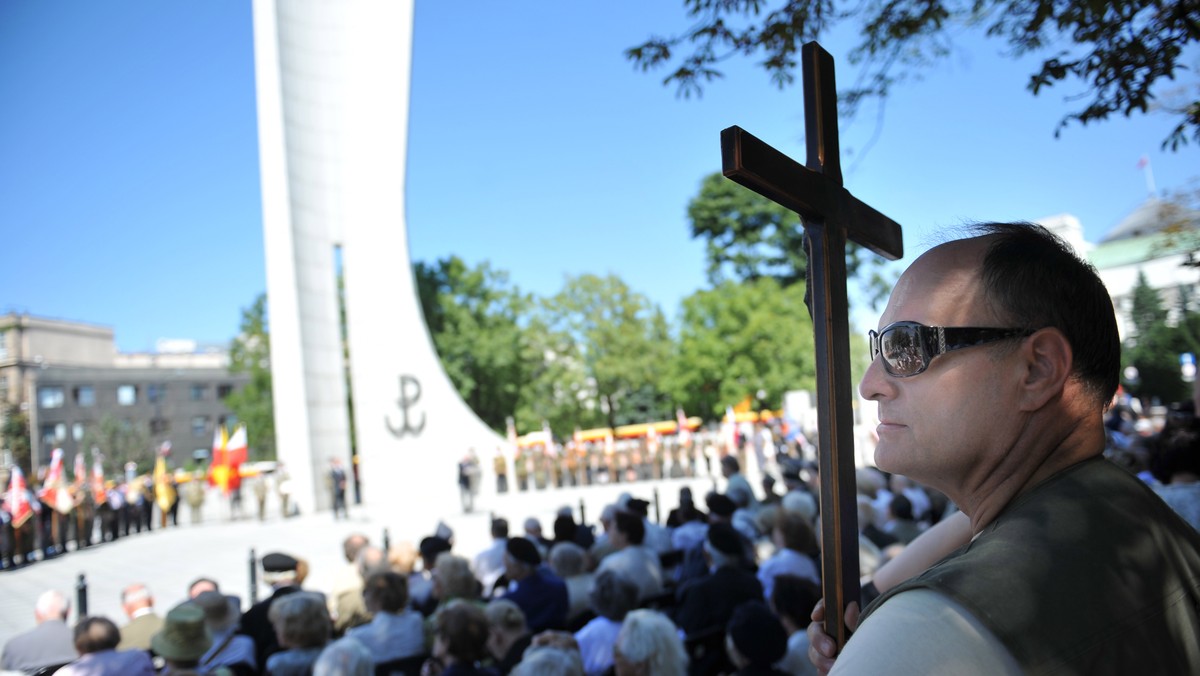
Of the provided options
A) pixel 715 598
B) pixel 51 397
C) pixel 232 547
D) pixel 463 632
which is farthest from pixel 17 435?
pixel 715 598

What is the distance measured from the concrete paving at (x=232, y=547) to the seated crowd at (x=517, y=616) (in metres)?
1.32

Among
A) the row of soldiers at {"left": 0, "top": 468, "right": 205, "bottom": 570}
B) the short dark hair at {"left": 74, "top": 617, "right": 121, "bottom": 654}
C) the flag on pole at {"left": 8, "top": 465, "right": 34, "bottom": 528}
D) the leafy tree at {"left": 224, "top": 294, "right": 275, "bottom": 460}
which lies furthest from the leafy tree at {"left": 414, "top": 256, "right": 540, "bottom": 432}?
the short dark hair at {"left": 74, "top": 617, "right": 121, "bottom": 654}

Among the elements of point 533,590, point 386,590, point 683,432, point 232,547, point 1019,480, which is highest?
→ point 1019,480

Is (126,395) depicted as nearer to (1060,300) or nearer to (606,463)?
(606,463)

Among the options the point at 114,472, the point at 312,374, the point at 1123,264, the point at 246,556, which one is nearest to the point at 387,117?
the point at 312,374

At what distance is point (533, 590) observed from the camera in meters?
5.32

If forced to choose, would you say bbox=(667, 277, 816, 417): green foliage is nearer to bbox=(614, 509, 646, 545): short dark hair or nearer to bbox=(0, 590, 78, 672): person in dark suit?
bbox=(614, 509, 646, 545): short dark hair

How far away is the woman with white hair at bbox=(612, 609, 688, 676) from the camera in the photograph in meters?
3.53

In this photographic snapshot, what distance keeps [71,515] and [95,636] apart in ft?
63.8

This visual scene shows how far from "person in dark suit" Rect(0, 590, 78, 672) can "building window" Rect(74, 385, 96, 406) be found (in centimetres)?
6790

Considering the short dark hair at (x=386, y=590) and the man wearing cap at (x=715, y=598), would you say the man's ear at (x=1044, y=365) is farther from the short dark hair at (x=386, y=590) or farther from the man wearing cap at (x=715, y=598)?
the short dark hair at (x=386, y=590)

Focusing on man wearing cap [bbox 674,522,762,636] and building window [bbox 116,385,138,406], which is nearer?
man wearing cap [bbox 674,522,762,636]

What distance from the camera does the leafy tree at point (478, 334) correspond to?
4116 cm

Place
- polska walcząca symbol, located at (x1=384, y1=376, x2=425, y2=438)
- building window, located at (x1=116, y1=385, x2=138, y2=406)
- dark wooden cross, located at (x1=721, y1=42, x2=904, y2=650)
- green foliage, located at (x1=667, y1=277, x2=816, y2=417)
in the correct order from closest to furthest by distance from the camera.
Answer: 1. dark wooden cross, located at (x1=721, y1=42, x2=904, y2=650)
2. polska walcząca symbol, located at (x1=384, y1=376, x2=425, y2=438)
3. green foliage, located at (x1=667, y1=277, x2=816, y2=417)
4. building window, located at (x1=116, y1=385, x2=138, y2=406)
